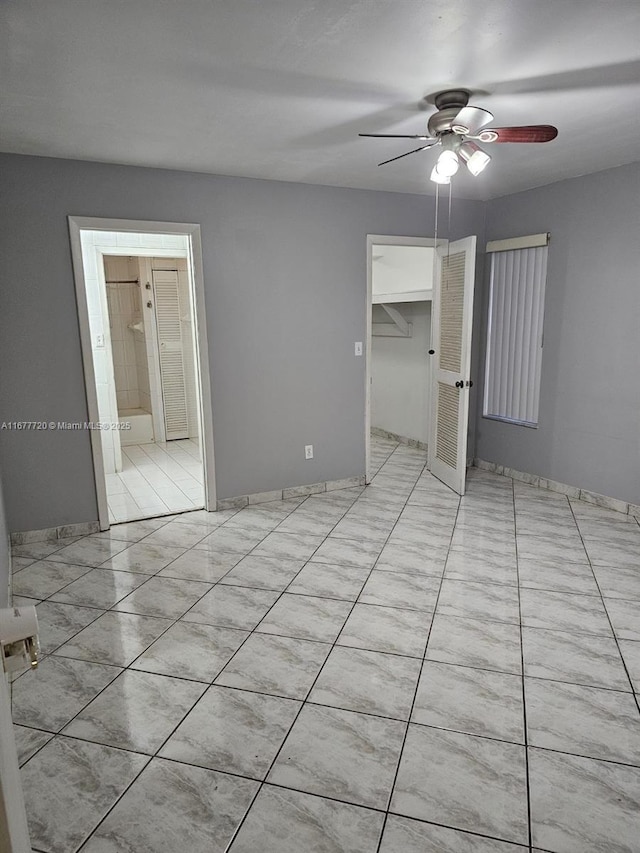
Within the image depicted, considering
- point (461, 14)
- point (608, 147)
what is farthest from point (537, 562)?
point (461, 14)

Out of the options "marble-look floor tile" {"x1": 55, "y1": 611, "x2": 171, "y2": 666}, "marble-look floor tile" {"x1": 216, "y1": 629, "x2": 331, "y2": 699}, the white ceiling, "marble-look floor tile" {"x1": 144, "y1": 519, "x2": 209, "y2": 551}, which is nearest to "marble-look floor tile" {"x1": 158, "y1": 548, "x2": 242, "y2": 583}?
"marble-look floor tile" {"x1": 144, "y1": 519, "x2": 209, "y2": 551}

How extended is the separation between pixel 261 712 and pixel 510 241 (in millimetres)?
4017

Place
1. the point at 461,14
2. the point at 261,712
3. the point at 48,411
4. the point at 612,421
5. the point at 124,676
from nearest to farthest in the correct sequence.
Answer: the point at 461,14 → the point at 261,712 → the point at 124,676 → the point at 48,411 → the point at 612,421

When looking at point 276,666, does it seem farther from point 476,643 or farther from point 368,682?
point 476,643

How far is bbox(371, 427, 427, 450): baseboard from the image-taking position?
5699 millimetres

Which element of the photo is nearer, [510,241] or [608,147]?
[608,147]

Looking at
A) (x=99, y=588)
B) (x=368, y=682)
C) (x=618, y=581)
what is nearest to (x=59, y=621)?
(x=99, y=588)

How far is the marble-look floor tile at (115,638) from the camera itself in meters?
2.36

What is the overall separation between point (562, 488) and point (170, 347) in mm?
4259

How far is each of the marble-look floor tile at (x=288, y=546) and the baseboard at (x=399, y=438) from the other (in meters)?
2.42

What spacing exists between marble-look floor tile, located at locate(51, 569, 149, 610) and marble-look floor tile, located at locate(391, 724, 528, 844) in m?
1.71

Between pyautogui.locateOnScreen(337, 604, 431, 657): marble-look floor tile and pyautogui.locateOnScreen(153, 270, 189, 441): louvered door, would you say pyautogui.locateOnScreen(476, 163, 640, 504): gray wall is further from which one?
pyautogui.locateOnScreen(153, 270, 189, 441): louvered door

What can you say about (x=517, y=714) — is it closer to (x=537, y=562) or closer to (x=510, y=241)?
(x=537, y=562)

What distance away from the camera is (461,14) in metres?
1.71
